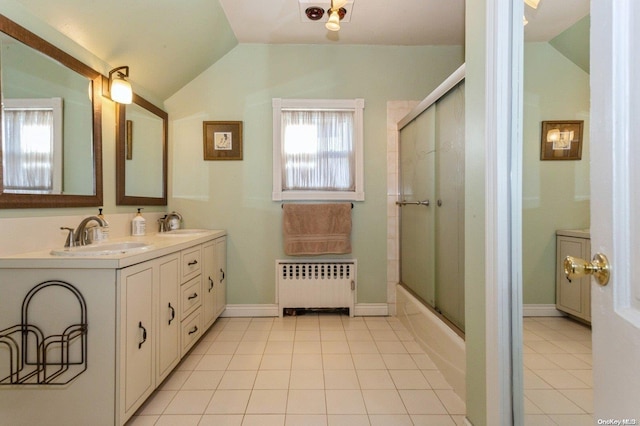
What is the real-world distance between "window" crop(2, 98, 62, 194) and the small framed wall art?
1.17m

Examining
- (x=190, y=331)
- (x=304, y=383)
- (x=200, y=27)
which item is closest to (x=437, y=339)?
(x=304, y=383)

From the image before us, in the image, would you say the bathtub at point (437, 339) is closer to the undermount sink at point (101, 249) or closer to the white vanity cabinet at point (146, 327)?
the white vanity cabinet at point (146, 327)

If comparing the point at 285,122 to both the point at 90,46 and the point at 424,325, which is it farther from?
the point at 424,325

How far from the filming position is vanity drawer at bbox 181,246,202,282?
1796mm

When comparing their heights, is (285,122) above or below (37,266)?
above

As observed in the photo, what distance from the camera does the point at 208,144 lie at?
8.75 feet

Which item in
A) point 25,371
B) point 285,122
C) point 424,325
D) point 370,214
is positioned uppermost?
point 285,122

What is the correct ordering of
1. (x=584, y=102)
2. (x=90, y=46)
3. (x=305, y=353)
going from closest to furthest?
(x=584, y=102) < (x=90, y=46) < (x=305, y=353)

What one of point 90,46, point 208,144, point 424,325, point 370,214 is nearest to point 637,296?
point 424,325

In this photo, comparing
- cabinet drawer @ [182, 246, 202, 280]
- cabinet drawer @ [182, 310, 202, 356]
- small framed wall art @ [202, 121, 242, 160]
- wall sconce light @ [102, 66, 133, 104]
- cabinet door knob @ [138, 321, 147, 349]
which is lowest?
cabinet drawer @ [182, 310, 202, 356]

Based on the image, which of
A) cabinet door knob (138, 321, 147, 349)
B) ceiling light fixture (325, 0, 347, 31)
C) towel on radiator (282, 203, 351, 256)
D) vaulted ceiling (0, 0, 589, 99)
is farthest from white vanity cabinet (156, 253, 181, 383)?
ceiling light fixture (325, 0, 347, 31)

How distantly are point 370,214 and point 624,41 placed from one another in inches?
88.6

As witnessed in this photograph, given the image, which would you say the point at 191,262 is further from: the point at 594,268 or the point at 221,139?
the point at 594,268

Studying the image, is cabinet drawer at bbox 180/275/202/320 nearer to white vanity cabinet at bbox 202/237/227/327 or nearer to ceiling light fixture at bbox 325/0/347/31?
white vanity cabinet at bbox 202/237/227/327
